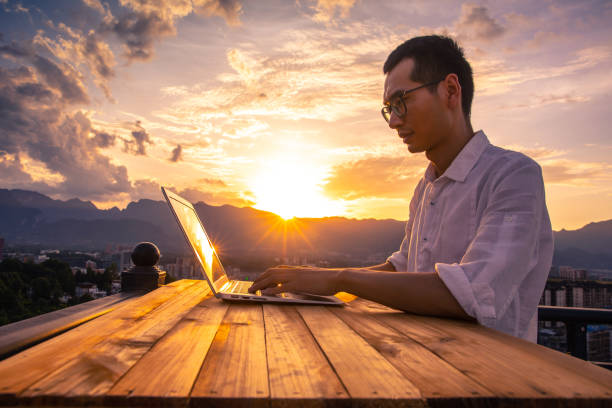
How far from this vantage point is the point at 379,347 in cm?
82

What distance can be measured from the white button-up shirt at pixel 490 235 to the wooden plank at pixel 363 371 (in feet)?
1.48

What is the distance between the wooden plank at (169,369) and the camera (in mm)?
523

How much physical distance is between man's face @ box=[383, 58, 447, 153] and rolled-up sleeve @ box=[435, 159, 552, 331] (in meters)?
0.40

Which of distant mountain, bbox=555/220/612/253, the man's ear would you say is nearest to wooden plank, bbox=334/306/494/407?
Answer: the man's ear

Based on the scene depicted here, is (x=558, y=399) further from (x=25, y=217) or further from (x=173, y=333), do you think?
(x=25, y=217)

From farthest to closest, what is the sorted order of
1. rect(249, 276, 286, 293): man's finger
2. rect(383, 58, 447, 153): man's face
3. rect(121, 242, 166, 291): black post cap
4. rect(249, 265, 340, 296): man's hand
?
rect(121, 242, 166, 291): black post cap, rect(383, 58, 447, 153): man's face, rect(249, 276, 286, 293): man's finger, rect(249, 265, 340, 296): man's hand

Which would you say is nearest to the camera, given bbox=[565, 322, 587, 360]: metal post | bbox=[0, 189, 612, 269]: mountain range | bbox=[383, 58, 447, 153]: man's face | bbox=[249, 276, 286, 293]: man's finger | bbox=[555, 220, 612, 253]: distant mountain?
bbox=[249, 276, 286, 293]: man's finger

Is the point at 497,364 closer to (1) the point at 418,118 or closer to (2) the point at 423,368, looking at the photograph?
(2) the point at 423,368

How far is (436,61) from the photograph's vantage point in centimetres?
177

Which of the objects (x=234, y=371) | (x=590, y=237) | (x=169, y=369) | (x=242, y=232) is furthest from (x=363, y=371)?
(x=590, y=237)

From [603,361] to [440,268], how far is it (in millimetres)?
1770

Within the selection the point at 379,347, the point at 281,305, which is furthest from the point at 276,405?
the point at 281,305

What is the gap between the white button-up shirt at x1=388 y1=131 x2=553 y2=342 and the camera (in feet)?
3.88

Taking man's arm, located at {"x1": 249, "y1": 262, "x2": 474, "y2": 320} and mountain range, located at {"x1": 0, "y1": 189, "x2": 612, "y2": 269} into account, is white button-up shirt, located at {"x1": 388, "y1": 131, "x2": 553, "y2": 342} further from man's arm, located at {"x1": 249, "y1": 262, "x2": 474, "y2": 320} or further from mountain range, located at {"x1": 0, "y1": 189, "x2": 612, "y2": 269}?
mountain range, located at {"x1": 0, "y1": 189, "x2": 612, "y2": 269}
